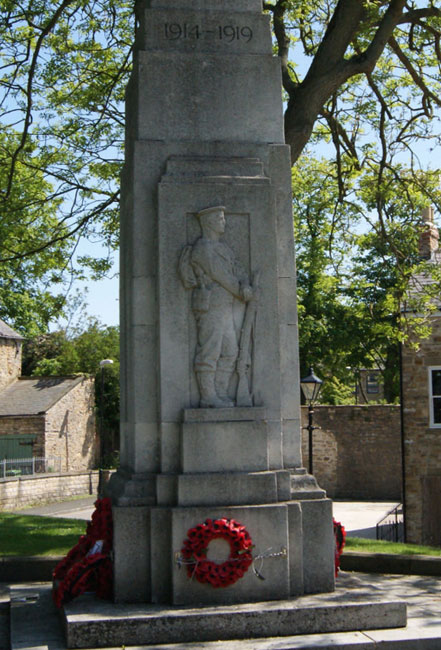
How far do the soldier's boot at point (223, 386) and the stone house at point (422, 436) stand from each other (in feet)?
51.6

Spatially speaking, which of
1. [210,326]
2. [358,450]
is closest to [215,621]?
[210,326]

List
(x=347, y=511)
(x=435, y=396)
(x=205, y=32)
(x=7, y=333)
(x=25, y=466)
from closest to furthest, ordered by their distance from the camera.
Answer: (x=205, y=32) < (x=435, y=396) < (x=347, y=511) < (x=25, y=466) < (x=7, y=333)

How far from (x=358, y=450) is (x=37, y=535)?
2422cm

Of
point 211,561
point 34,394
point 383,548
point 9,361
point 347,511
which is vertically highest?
point 9,361

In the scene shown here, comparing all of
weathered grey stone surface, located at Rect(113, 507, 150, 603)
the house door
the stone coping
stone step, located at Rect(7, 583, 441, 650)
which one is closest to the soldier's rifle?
weathered grey stone surface, located at Rect(113, 507, 150, 603)

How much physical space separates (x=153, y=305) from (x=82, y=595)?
265cm

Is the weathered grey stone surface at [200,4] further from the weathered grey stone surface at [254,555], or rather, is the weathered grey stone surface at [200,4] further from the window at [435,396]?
the window at [435,396]

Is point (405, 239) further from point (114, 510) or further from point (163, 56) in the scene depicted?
point (114, 510)

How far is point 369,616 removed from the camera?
22.6 feet

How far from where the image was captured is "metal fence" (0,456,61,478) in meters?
33.2

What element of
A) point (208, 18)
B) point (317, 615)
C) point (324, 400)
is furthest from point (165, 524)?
point (324, 400)

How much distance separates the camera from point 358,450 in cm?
3500

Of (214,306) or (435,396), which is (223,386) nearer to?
(214,306)

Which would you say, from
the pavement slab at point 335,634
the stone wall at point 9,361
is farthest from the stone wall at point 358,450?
the pavement slab at point 335,634
